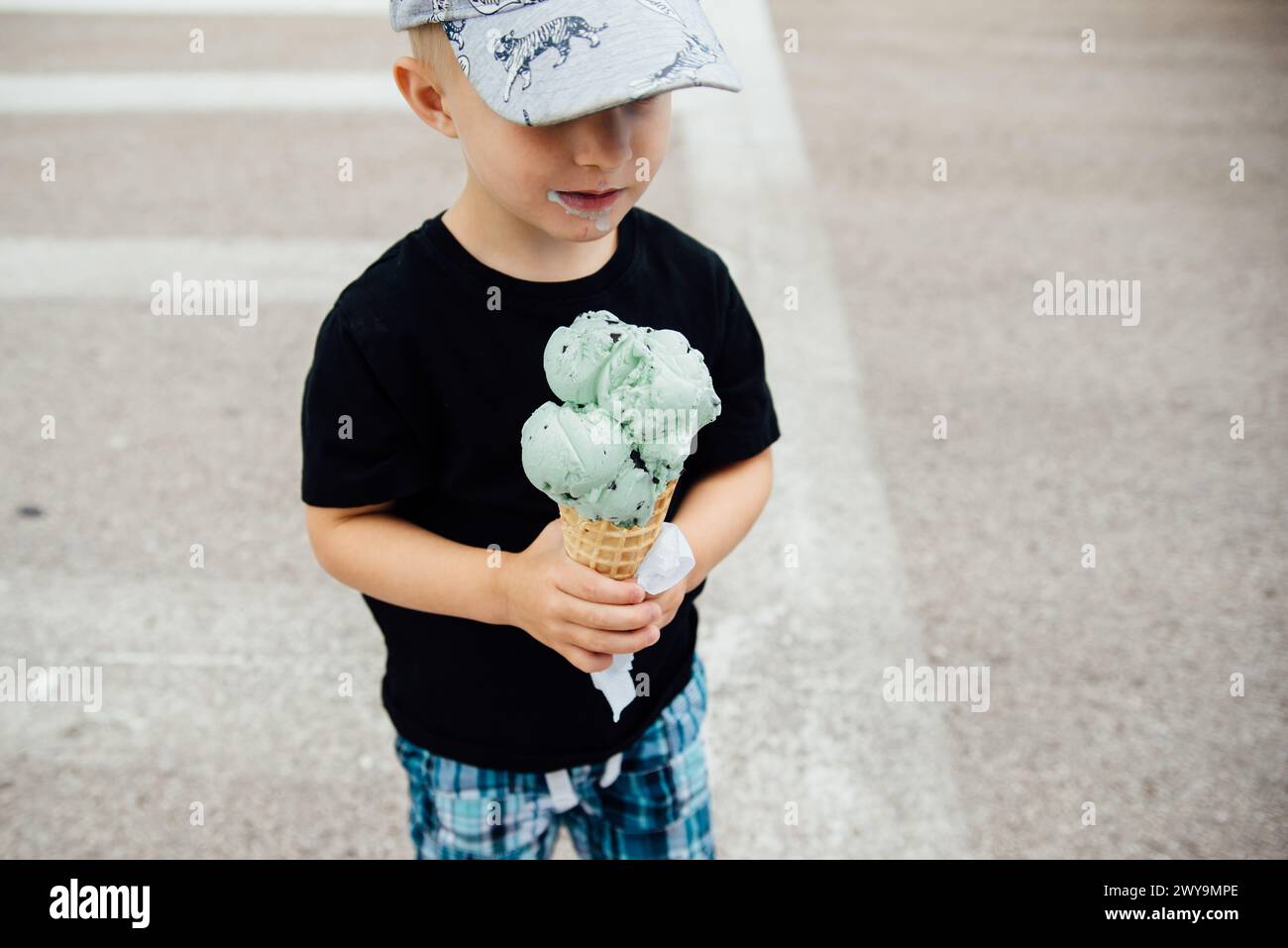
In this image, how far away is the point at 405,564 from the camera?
5.00 ft

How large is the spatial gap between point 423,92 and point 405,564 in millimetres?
655

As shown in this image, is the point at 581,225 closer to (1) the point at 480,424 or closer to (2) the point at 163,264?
(1) the point at 480,424

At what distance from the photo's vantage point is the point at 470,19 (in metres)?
1.29

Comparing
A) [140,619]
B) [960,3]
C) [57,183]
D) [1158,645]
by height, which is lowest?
[1158,645]

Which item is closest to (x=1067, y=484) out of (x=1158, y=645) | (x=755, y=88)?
(x=1158, y=645)

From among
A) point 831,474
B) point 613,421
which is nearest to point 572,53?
point 613,421

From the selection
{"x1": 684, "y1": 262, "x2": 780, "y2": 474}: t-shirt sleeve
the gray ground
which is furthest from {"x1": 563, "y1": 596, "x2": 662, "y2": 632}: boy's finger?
the gray ground

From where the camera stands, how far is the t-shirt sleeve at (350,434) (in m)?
1.46

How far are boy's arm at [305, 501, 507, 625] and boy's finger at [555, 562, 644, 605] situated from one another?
163 millimetres

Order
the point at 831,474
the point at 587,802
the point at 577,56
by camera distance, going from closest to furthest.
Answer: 1. the point at 577,56
2. the point at 587,802
3. the point at 831,474

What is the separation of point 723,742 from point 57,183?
472 cm

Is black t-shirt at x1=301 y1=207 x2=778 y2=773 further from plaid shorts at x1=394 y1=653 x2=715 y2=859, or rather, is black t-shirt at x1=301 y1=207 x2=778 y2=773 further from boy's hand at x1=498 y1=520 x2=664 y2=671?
boy's hand at x1=498 y1=520 x2=664 y2=671

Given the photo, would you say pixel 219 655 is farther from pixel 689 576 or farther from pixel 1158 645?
pixel 1158 645

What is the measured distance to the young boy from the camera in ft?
4.22
